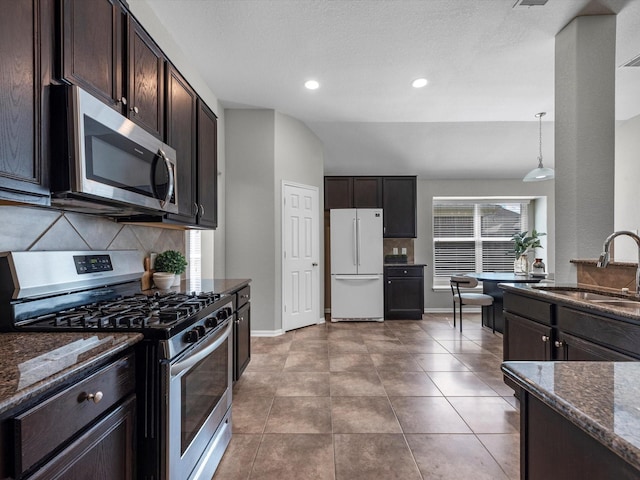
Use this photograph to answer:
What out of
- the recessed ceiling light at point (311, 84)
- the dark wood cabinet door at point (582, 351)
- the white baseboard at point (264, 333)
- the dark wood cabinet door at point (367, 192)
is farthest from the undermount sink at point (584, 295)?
the dark wood cabinet door at point (367, 192)

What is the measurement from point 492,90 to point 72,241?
416 centimetres

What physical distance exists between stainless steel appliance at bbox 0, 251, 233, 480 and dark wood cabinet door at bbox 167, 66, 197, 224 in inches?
22.0

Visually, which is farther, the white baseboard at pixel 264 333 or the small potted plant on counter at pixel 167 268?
the white baseboard at pixel 264 333

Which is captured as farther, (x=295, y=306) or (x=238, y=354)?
(x=295, y=306)

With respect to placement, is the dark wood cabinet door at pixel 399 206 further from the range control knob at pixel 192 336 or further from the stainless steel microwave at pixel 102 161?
the range control knob at pixel 192 336

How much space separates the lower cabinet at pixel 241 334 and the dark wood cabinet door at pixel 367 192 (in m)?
3.21

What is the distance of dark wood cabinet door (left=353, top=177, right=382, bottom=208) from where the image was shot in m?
5.60

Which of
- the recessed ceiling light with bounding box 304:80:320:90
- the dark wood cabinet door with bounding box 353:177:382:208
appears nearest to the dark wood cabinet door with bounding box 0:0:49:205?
the recessed ceiling light with bounding box 304:80:320:90

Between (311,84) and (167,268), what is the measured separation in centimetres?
247

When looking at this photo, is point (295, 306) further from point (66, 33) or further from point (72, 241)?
point (66, 33)

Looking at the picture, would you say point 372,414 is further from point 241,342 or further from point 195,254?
point 195,254

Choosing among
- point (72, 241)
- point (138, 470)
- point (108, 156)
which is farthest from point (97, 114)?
point (138, 470)

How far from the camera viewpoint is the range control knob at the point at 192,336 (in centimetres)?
129

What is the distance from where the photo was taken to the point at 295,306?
454 centimetres
